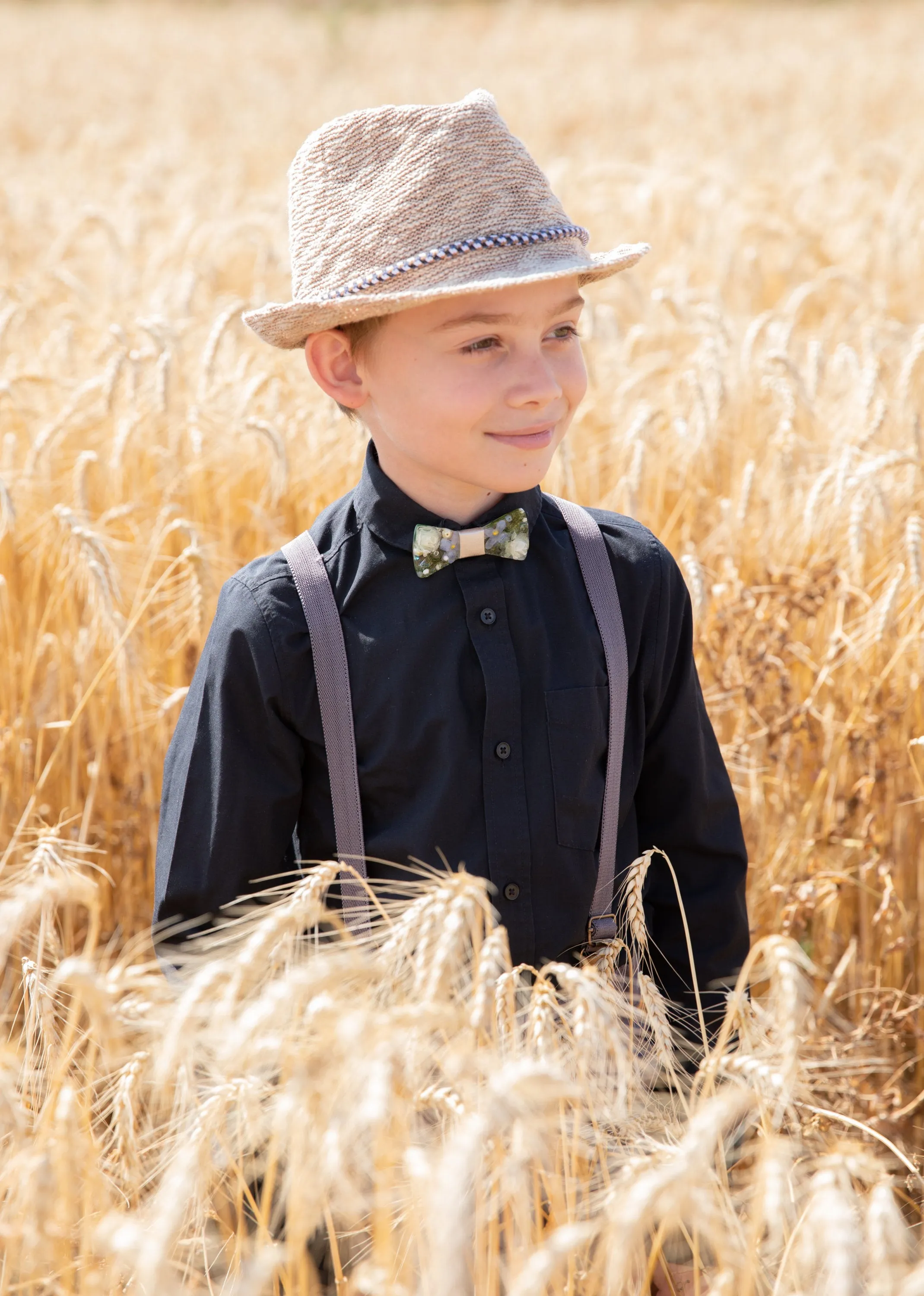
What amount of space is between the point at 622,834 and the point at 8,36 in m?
20.8

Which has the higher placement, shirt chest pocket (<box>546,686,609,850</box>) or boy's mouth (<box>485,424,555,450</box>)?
boy's mouth (<box>485,424,555,450</box>)

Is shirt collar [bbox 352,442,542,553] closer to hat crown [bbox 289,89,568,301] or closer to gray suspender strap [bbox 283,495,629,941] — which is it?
gray suspender strap [bbox 283,495,629,941]

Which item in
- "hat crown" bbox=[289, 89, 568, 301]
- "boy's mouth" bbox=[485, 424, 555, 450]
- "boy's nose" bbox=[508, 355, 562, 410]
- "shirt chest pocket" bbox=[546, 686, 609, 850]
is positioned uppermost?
"hat crown" bbox=[289, 89, 568, 301]

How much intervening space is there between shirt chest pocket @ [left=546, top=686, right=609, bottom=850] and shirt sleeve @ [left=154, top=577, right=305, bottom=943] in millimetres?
285

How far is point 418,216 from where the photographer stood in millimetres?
1309

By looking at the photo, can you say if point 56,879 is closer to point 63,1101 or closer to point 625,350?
point 63,1101

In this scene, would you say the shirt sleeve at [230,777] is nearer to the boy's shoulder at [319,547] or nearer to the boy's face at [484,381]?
the boy's shoulder at [319,547]

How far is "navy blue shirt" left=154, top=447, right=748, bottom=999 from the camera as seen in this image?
1.35m

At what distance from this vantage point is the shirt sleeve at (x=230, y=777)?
1.35m

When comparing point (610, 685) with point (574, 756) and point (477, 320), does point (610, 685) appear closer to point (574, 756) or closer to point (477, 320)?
point (574, 756)

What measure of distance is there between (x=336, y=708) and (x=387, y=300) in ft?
1.40

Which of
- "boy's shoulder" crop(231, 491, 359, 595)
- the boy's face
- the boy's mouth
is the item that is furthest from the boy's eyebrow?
"boy's shoulder" crop(231, 491, 359, 595)

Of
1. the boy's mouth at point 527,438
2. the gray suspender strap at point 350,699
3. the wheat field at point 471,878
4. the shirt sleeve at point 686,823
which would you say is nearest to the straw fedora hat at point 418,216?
the boy's mouth at point 527,438

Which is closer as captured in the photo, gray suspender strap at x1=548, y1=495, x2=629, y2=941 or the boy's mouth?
the boy's mouth
